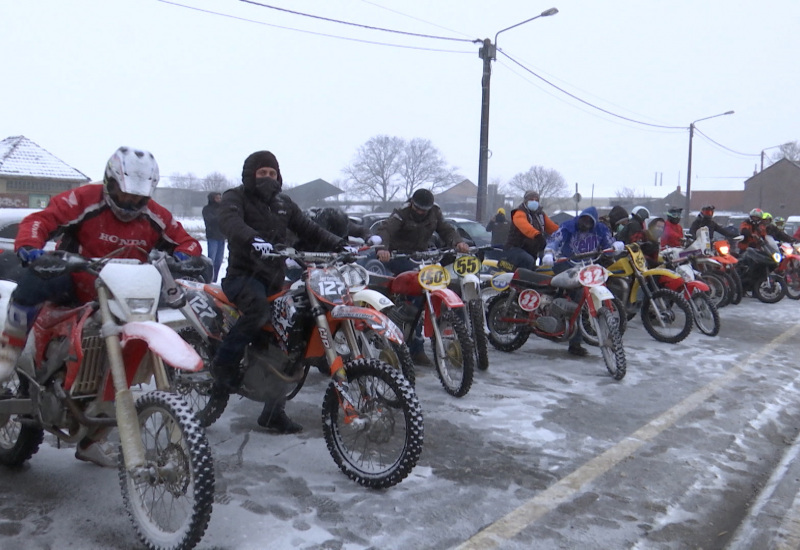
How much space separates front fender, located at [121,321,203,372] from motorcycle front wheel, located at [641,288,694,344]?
7.01 meters

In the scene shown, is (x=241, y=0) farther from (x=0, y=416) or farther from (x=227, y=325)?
(x=0, y=416)

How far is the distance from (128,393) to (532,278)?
5.49 metres

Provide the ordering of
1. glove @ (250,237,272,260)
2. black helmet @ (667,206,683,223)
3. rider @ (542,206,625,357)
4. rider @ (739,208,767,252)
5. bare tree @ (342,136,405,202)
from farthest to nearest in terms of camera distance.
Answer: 1. bare tree @ (342,136,405,202)
2. rider @ (739,208,767,252)
3. black helmet @ (667,206,683,223)
4. rider @ (542,206,625,357)
5. glove @ (250,237,272,260)

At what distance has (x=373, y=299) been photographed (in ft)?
16.0

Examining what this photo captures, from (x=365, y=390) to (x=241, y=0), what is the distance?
39.6ft

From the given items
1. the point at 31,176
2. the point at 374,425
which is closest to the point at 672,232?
the point at 374,425

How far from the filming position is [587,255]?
7664mm

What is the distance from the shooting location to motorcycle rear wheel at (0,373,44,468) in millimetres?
3898

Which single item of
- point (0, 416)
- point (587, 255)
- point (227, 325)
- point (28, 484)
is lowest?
point (28, 484)

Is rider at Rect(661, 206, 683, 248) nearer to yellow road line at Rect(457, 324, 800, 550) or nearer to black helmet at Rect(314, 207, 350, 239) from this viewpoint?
yellow road line at Rect(457, 324, 800, 550)

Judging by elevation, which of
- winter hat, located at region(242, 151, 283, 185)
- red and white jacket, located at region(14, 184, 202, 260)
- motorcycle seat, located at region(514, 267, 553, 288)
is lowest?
motorcycle seat, located at region(514, 267, 553, 288)

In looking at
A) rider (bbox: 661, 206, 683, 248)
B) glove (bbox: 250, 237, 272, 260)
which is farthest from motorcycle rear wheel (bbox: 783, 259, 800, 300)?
glove (bbox: 250, 237, 272, 260)

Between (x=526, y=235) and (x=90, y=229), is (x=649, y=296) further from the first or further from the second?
(x=90, y=229)

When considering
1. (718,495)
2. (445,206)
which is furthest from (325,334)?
(445,206)
